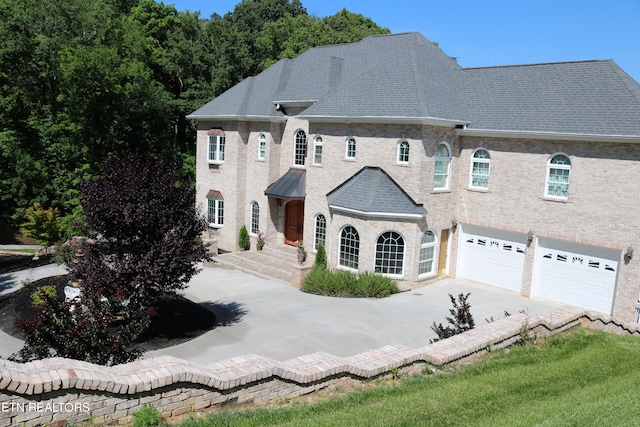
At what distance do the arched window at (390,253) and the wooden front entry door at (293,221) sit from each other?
23.0 ft

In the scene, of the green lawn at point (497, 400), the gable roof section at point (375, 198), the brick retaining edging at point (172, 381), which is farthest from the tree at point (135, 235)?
the gable roof section at point (375, 198)

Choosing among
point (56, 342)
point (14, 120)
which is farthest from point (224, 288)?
point (14, 120)

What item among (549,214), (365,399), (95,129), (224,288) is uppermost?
(95,129)

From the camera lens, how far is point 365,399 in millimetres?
8680

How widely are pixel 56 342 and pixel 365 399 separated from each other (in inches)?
211

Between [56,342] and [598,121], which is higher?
[598,121]

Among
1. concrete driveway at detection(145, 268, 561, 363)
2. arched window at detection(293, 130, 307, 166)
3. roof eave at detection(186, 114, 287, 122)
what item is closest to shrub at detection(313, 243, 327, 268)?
concrete driveway at detection(145, 268, 561, 363)

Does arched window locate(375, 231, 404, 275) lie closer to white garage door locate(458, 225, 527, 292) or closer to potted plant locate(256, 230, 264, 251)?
white garage door locate(458, 225, 527, 292)

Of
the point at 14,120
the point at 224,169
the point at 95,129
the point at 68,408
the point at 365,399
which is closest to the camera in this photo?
the point at 68,408

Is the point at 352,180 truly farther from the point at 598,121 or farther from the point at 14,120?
the point at 14,120

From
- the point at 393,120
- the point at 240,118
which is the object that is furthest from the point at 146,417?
the point at 240,118

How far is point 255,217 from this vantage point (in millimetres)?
28375

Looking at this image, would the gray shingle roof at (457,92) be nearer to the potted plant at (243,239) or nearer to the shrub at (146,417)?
the potted plant at (243,239)

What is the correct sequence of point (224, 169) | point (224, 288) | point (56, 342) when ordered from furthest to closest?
1. point (224, 169)
2. point (224, 288)
3. point (56, 342)
